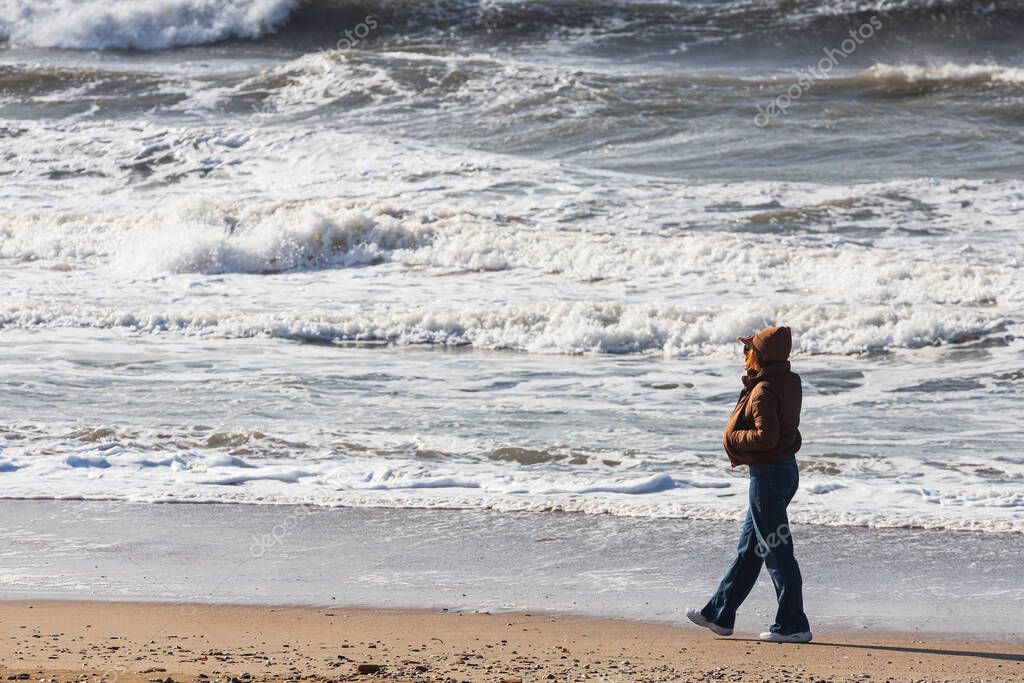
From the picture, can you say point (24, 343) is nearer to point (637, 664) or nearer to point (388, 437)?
point (388, 437)

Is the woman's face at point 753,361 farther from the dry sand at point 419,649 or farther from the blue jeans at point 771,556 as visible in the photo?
the dry sand at point 419,649

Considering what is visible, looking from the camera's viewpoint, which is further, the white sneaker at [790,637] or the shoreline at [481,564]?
the shoreline at [481,564]

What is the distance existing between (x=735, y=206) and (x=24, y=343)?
9046 millimetres

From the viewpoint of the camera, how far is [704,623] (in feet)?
16.4

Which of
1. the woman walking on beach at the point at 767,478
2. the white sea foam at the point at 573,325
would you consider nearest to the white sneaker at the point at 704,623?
the woman walking on beach at the point at 767,478

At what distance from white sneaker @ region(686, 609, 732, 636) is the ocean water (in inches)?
63.9

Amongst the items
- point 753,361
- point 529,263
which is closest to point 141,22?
point 529,263

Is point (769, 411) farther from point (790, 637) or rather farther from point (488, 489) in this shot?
point (488, 489)

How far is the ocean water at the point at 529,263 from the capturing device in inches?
306

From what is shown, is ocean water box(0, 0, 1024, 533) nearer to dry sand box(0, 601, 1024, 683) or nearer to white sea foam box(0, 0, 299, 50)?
dry sand box(0, 601, 1024, 683)

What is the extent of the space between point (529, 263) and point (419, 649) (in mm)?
10199

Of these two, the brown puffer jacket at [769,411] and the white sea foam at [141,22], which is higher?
the white sea foam at [141,22]

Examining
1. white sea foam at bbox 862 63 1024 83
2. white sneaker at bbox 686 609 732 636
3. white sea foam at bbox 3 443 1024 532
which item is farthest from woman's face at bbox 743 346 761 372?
white sea foam at bbox 862 63 1024 83

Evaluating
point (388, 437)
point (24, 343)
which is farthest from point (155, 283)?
point (388, 437)
